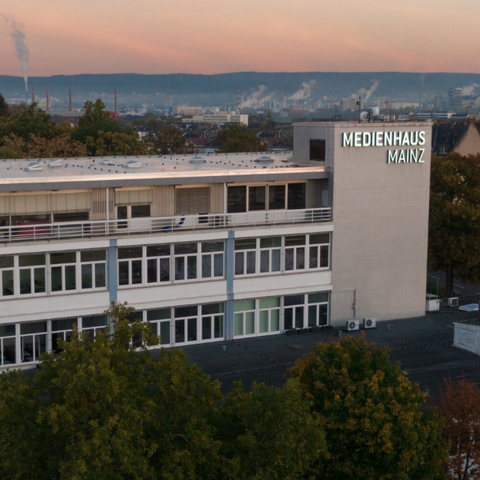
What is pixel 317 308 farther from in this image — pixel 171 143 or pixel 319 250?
pixel 171 143

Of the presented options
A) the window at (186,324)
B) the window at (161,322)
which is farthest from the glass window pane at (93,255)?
the window at (186,324)

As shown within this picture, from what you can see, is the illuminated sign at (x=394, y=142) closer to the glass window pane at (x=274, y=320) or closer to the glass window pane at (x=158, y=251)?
the glass window pane at (x=274, y=320)

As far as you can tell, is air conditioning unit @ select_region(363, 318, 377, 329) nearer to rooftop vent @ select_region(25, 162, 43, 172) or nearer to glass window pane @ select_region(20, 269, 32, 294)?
glass window pane @ select_region(20, 269, 32, 294)

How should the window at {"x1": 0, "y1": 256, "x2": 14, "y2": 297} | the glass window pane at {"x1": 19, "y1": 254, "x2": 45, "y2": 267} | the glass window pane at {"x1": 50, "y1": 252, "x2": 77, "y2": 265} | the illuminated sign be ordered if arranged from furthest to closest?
the illuminated sign → the glass window pane at {"x1": 50, "y1": 252, "x2": 77, "y2": 265} → the glass window pane at {"x1": 19, "y1": 254, "x2": 45, "y2": 267} → the window at {"x1": 0, "y1": 256, "x2": 14, "y2": 297}

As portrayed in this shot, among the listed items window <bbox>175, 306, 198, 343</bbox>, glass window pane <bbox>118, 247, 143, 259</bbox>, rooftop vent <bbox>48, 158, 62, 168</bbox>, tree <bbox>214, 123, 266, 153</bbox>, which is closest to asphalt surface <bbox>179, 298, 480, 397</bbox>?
window <bbox>175, 306, 198, 343</bbox>

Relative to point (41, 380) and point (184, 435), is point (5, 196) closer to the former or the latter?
point (41, 380)

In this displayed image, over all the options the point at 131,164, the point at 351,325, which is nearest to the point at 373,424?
the point at 351,325
